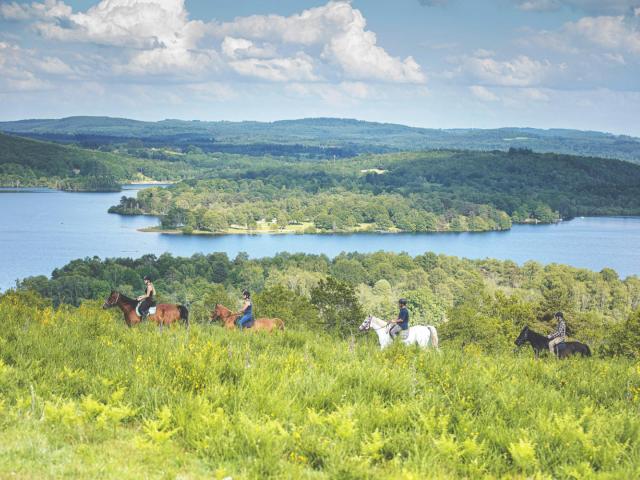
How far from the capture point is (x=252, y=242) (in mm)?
145375

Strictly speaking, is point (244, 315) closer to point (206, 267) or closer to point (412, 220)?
point (206, 267)

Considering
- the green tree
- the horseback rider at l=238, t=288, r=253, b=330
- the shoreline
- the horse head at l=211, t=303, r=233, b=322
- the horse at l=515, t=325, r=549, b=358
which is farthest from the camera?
the shoreline

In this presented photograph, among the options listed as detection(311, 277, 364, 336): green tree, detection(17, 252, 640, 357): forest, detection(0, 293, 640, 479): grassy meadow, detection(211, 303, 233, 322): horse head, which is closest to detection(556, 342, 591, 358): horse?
detection(0, 293, 640, 479): grassy meadow

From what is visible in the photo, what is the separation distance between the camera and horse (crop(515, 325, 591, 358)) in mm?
13748

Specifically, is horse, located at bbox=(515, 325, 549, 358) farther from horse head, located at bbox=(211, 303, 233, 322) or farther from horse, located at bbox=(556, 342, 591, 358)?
horse head, located at bbox=(211, 303, 233, 322)

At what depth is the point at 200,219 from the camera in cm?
16488

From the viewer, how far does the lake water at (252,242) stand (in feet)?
382

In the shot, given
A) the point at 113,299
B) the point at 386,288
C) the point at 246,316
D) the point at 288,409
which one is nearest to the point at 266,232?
the point at 386,288

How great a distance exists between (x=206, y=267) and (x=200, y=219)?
232 feet

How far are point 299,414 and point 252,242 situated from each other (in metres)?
140

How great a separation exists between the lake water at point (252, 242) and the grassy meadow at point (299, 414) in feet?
300

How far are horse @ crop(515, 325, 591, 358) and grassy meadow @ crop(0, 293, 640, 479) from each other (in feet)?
17.6

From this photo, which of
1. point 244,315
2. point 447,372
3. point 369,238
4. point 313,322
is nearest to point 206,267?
point 313,322

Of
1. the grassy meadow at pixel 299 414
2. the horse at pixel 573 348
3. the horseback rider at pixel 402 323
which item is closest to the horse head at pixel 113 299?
the grassy meadow at pixel 299 414
